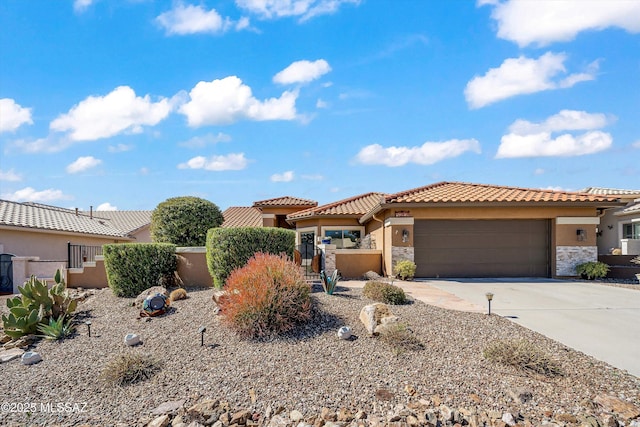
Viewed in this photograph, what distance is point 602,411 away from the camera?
509 centimetres

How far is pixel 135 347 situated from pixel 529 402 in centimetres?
669

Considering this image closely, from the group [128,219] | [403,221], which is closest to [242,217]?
[128,219]

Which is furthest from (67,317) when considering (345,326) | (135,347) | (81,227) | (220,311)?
(81,227)

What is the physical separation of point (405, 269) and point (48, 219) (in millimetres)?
19017

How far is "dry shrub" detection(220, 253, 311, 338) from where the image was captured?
24.8ft

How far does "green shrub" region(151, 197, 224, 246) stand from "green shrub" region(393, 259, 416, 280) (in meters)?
7.23

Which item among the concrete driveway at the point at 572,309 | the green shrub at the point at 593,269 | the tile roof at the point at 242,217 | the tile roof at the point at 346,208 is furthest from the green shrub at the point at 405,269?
the tile roof at the point at 242,217

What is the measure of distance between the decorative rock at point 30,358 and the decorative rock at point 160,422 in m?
3.97

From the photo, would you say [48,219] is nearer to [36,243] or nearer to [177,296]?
[36,243]

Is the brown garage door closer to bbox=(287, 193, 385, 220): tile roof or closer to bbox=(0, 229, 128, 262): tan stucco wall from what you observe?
bbox=(287, 193, 385, 220): tile roof

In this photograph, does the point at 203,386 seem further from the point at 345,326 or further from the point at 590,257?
the point at 590,257

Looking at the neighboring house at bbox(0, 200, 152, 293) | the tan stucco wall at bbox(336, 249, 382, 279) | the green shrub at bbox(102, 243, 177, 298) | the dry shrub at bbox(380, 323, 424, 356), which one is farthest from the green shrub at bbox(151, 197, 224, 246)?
the dry shrub at bbox(380, 323, 424, 356)

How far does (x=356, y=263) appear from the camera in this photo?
1633 cm

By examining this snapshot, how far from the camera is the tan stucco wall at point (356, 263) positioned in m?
15.9
